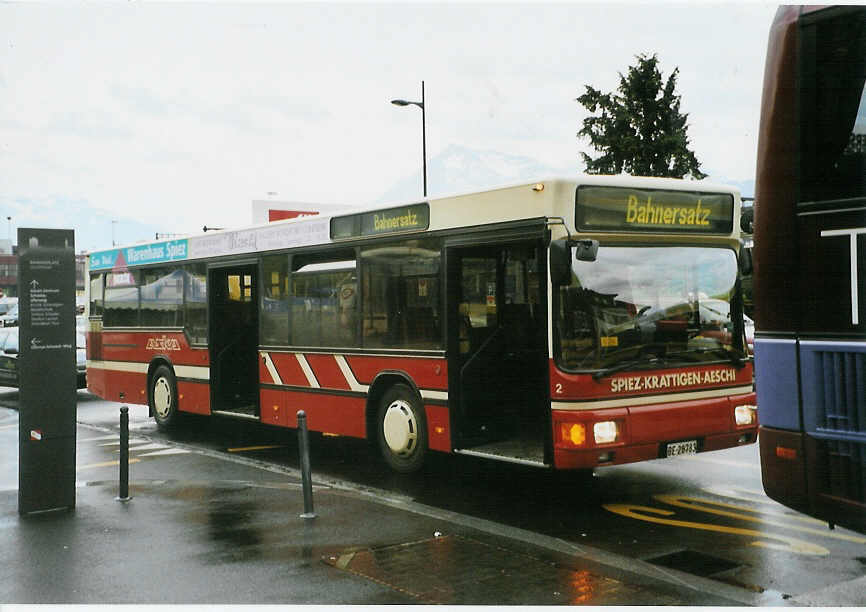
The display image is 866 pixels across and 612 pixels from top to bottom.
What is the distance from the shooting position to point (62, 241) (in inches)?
338

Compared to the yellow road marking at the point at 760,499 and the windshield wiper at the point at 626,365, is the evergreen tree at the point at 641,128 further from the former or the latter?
the windshield wiper at the point at 626,365

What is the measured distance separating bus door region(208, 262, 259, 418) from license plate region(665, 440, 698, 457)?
22.4ft

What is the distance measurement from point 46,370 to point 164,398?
6.15 m

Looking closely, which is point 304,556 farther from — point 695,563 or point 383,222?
point 383,222

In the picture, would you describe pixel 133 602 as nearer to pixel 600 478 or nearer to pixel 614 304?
pixel 614 304

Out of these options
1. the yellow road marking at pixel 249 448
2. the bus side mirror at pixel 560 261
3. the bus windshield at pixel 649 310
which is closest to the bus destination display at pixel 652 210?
the bus windshield at pixel 649 310

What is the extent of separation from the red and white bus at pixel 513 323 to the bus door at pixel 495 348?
17 millimetres

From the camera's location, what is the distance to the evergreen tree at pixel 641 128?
35.9 metres

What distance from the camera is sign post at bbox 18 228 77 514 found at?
332 inches

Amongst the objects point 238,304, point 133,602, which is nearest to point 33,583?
point 133,602

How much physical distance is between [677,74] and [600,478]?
30.6m

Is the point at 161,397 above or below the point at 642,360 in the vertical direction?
below

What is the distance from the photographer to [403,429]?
32.9ft

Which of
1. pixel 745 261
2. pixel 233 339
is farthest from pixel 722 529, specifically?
pixel 233 339
